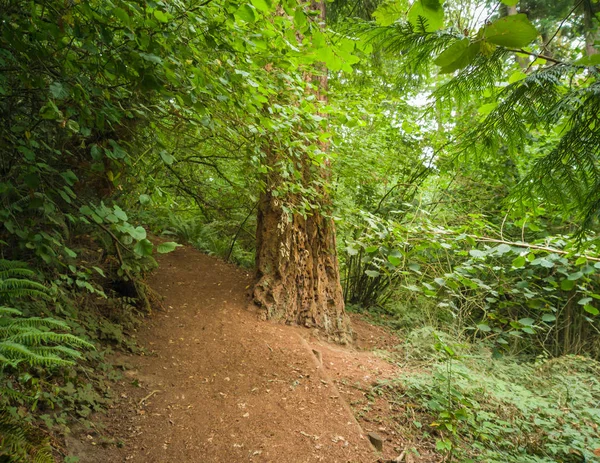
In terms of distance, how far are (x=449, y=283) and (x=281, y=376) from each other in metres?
2.27

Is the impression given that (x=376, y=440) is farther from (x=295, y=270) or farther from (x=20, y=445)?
(x=20, y=445)

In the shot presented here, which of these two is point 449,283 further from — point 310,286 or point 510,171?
point 510,171

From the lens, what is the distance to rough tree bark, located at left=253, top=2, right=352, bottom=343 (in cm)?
538

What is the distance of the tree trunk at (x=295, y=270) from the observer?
17.7 ft

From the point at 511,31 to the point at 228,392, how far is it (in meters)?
3.74

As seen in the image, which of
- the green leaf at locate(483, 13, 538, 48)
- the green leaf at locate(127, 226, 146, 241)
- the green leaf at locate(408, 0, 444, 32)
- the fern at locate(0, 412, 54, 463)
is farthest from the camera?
the green leaf at locate(127, 226, 146, 241)

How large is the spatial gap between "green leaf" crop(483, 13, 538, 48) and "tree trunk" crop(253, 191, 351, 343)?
4168 millimetres

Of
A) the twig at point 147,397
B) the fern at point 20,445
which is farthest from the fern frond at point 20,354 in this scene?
the twig at point 147,397

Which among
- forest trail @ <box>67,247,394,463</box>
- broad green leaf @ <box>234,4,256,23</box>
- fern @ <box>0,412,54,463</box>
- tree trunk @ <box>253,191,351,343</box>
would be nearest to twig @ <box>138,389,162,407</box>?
forest trail @ <box>67,247,394,463</box>

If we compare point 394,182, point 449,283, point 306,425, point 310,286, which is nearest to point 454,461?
point 306,425

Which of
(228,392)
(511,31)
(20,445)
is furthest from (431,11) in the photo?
(228,392)

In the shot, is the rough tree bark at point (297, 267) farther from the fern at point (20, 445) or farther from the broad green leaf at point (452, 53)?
the broad green leaf at point (452, 53)

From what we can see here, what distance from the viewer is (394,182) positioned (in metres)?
8.35

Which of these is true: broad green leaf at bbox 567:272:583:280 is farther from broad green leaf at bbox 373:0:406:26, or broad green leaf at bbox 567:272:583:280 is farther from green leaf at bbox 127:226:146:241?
green leaf at bbox 127:226:146:241
